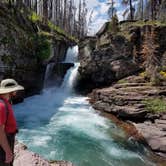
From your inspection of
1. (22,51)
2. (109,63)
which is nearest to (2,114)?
(22,51)

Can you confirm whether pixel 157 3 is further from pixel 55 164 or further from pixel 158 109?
pixel 55 164

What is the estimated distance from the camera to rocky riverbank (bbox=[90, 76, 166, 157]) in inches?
403

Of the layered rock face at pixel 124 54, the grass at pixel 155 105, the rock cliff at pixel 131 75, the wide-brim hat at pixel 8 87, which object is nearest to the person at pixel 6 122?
the wide-brim hat at pixel 8 87

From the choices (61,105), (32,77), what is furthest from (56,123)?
(32,77)

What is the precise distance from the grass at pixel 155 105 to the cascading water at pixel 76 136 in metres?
2.30

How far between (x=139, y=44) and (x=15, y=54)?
10.9 meters

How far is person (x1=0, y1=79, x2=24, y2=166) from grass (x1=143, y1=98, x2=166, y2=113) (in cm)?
1059

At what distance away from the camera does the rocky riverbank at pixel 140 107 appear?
403 inches

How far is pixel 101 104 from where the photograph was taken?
54.4ft

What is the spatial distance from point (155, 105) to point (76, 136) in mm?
5074

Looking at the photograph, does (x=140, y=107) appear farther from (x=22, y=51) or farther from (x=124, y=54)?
(x=22, y=51)

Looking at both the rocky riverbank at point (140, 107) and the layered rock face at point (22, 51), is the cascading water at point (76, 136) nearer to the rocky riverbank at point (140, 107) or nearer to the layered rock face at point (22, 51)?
the rocky riverbank at point (140, 107)

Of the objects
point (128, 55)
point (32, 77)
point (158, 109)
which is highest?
point (128, 55)

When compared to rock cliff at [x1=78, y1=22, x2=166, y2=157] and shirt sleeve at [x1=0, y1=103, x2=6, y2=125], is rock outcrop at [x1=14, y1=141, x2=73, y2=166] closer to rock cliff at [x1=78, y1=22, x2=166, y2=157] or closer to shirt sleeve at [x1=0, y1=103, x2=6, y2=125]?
shirt sleeve at [x1=0, y1=103, x2=6, y2=125]
